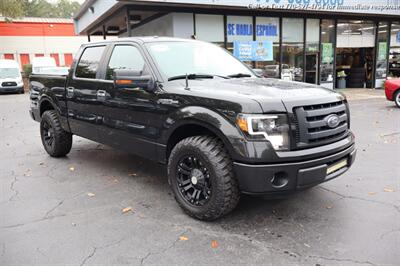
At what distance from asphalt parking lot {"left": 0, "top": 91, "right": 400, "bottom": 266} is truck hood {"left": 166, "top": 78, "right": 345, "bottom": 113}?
48.7 inches

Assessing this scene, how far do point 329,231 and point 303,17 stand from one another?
1572 centimetres

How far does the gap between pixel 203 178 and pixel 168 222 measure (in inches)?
24.0

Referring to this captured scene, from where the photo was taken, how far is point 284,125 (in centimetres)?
325

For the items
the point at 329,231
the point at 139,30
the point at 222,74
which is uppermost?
the point at 139,30

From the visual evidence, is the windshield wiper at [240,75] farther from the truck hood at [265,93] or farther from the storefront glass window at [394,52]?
the storefront glass window at [394,52]

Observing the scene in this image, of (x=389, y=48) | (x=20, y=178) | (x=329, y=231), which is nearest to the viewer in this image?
(x=329, y=231)

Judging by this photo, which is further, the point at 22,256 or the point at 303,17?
the point at 303,17

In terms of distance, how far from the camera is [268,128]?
127 inches

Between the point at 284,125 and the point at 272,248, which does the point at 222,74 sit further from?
the point at 272,248

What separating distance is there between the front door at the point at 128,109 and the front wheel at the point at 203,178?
0.53 metres

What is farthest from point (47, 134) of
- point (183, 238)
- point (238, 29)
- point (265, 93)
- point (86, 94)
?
point (238, 29)

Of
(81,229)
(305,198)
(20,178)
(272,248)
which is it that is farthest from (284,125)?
(20,178)

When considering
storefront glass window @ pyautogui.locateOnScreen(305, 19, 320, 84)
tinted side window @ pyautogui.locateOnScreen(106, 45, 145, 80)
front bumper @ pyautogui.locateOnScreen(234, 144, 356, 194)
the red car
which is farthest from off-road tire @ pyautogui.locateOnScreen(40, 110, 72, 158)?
storefront glass window @ pyautogui.locateOnScreen(305, 19, 320, 84)

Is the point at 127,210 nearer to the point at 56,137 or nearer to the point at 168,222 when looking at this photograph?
the point at 168,222
